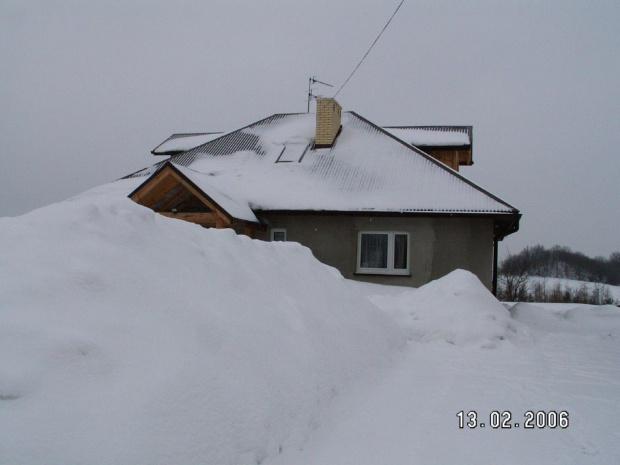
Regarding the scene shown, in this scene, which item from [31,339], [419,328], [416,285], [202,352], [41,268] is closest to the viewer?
[31,339]

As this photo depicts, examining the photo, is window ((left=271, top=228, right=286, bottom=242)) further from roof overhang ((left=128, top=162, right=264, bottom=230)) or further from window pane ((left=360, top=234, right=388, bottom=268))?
window pane ((left=360, top=234, right=388, bottom=268))

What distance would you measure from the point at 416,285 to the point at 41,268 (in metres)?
10.7

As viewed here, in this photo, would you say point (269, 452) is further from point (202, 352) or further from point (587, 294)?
point (587, 294)

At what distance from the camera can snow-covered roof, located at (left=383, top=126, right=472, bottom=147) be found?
1684 centimetres

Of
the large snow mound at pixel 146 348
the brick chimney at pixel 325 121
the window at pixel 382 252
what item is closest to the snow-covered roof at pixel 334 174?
the brick chimney at pixel 325 121

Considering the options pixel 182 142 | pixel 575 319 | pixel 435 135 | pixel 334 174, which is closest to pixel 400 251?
pixel 334 174

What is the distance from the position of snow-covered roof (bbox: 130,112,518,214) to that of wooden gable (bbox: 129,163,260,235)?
0.38m

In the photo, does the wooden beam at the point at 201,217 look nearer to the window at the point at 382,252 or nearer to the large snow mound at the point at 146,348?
the window at the point at 382,252

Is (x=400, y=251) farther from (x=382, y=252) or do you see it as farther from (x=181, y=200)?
(x=181, y=200)

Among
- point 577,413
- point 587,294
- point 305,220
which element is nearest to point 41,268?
point 577,413

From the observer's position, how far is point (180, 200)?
43.2 feet

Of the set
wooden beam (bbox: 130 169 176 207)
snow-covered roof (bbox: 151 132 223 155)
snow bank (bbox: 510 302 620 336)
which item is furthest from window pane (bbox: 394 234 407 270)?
snow-covered roof (bbox: 151 132 223 155)

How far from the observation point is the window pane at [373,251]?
12.9 metres

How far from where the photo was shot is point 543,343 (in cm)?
779
